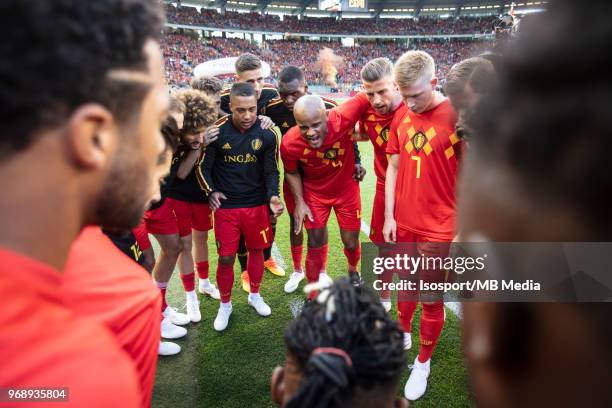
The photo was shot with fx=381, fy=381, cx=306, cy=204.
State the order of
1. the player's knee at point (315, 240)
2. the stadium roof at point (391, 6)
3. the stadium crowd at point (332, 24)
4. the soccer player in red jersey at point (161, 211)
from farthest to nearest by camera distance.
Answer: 1. the stadium roof at point (391, 6)
2. the stadium crowd at point (332, 24)
3. the player's knee at point (315, 240)
4. the soccer player in red jersey at point (161, 211)

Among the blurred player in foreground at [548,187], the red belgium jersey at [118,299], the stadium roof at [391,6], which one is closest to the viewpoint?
the blurred player in foreground at [548,187]

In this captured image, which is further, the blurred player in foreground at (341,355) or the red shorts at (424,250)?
the red shorts at (424,250)

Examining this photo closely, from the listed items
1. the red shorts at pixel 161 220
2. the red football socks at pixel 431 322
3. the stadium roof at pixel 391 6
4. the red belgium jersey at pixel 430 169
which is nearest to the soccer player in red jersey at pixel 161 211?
the red shorts at pixel 161 220

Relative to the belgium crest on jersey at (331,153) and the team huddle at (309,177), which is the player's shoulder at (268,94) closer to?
the team huddle at (309,177)

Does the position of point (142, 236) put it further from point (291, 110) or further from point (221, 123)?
point (291, 110)

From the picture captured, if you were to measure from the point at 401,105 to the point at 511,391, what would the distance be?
3235 millimetres

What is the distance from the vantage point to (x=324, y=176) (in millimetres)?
4031

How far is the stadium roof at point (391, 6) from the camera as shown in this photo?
4303 centimetres

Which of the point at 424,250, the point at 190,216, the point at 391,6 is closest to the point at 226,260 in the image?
the point at 190,216

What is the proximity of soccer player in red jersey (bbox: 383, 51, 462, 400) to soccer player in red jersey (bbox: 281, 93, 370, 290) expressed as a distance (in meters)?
0.80

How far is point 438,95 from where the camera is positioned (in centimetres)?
298

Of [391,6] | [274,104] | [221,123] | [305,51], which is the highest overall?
[391,6]

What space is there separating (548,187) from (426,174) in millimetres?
2554

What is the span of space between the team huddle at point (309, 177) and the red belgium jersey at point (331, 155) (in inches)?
0.4
